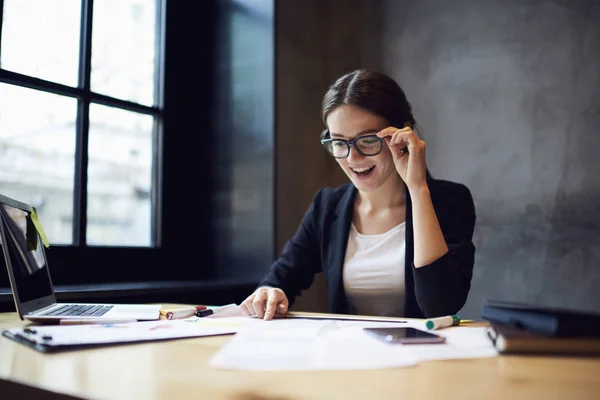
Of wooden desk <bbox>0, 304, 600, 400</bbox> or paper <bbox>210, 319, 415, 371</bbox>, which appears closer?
wooden desk <bbox>0, 304, 600, 400</bbox>

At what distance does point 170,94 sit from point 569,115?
5.27ft

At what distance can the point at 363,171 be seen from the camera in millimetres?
1563

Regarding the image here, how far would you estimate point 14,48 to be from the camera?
180 centimetres

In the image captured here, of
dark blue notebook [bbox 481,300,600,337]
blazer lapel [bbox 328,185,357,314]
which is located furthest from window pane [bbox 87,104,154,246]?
dark blue notebook [bbox 481,300,600,337]

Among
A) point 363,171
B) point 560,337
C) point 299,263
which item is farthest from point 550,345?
point 299,263

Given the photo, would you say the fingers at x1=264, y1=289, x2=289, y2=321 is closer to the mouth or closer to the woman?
the woman

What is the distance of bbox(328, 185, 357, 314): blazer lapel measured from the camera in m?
1.59

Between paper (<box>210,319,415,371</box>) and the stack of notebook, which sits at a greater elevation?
the stack of notebook

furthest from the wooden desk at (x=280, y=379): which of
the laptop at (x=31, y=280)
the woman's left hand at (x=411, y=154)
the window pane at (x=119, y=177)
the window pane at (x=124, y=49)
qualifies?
the window pane at (x=124, y=49)

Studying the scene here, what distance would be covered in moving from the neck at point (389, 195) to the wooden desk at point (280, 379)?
3.39ft

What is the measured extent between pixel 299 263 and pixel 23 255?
790mm

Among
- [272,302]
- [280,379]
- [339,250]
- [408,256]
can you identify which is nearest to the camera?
[280,379]

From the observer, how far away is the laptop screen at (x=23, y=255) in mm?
1073

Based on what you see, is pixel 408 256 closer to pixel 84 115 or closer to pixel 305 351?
pixel 305 351
